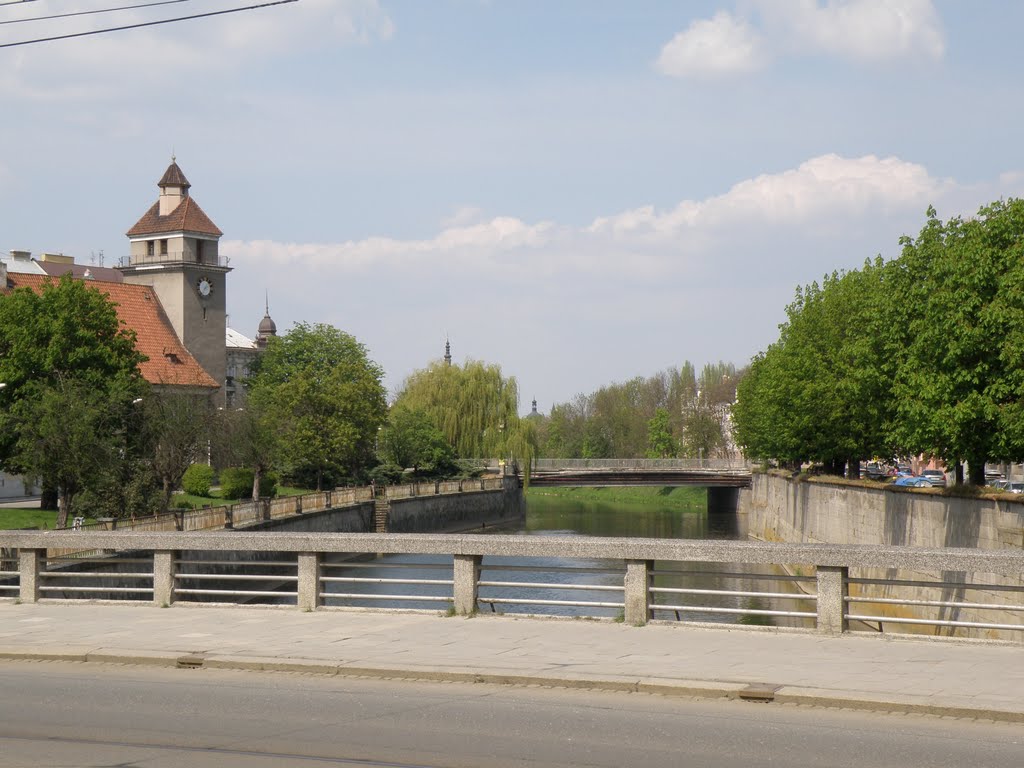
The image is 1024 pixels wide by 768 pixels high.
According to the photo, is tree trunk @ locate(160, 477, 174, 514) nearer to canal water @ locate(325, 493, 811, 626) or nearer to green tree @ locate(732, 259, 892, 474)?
→ canal water @ locate(325, 493, 811, 626)

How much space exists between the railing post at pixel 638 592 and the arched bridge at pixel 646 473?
281 feet

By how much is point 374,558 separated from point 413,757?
5721 centimetres

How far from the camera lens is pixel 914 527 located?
38562 mm

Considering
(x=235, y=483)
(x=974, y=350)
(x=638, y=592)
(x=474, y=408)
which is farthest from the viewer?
(x=474, y=408)

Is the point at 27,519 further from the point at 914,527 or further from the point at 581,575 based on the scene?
the point at 914,527

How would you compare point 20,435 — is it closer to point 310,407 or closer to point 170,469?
point 170,469

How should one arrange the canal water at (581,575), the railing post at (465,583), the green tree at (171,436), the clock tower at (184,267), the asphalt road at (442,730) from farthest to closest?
the clock tower at (184,267) → the green tree at (171,436) → the canal water at (581,575) → the railing post at (465,583) → the asphalt road at (442,730)

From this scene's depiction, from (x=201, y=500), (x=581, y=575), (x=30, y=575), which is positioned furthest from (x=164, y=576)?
(x=201, y=500)

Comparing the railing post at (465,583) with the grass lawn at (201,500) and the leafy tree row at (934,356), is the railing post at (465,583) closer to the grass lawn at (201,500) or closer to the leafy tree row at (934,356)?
the leafy tree row at (934,356)

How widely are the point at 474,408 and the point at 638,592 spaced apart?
85438 mm

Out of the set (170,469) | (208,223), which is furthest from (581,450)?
(170,469)

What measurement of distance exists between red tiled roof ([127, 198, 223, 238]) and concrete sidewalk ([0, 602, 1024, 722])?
250 feet

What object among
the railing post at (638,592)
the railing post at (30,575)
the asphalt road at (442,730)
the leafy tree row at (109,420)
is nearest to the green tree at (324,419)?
the leafy tree row at (109,420)

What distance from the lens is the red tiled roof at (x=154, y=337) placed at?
84.9 metres
